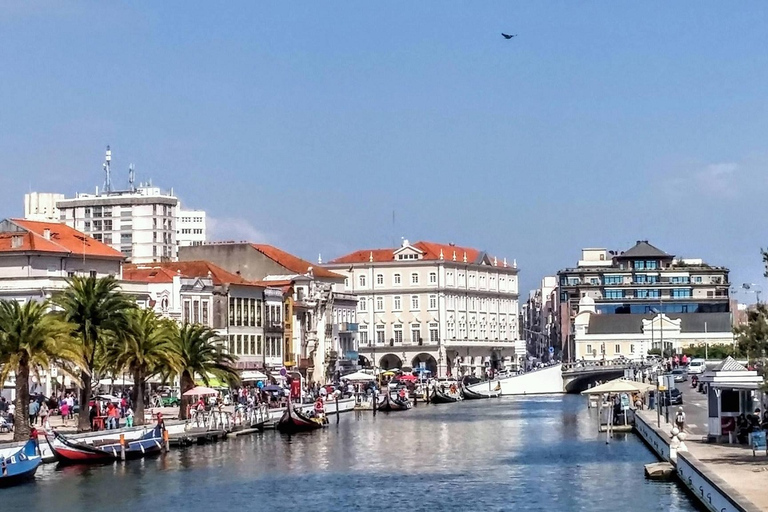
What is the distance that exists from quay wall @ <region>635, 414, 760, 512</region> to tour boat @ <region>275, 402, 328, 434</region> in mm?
28072

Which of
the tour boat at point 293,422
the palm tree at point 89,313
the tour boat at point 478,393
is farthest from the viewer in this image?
the tour boat at point 478,393

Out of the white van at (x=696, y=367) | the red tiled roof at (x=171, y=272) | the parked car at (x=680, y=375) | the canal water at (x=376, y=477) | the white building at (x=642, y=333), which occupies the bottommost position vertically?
the canal water at (x=376, y=477)

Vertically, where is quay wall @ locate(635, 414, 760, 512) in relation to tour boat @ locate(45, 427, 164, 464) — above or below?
below

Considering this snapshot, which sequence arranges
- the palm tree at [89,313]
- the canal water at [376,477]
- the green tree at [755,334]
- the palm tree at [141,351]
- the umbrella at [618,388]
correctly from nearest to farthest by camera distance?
the green tree at [755,334], the canal water at [376,477], the palm tree at [89,313], the palm tree at [141,351], the umbrella at [618,388]

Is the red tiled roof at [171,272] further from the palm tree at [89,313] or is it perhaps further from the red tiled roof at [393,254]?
the red tiled roof at [393,254]

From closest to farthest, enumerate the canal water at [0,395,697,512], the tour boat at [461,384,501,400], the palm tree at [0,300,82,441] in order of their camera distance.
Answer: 1. the canal water at [0,395,697,512]
2. the palm tree at [0,300,82,441]
3. the tour boat at [461,384,501,400]

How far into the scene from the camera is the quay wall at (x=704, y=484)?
3613cm

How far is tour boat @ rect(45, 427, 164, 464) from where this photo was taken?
58875 millimetres

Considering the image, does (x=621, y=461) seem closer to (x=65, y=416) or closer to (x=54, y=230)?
(x=65, y=416)

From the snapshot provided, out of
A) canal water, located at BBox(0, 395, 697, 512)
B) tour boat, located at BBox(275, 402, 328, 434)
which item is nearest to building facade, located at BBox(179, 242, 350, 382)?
tour boat, located at BBox(275, 402, 328, 434)

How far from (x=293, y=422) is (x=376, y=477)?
2691cm

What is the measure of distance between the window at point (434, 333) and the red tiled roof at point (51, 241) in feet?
271

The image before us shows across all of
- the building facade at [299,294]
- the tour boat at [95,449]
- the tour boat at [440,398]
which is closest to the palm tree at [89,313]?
the tour boat at [95,449]

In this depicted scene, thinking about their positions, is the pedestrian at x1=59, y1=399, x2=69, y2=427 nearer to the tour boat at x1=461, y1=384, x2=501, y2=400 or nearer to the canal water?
the canal water
